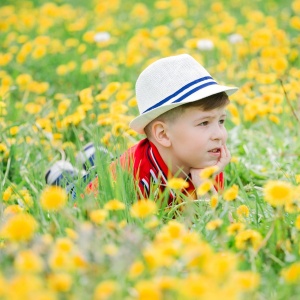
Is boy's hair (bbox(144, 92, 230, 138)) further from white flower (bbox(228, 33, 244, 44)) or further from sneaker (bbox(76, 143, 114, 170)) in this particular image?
white flower (bbox(228, 33, 244, 44))

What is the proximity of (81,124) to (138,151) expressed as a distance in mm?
704

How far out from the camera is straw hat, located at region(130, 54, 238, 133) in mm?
2799

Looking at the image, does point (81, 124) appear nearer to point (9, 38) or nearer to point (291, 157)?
point (291, 157)

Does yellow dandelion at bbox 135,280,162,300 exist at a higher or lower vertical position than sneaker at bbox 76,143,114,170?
higher

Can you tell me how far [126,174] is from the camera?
2584 millimetres

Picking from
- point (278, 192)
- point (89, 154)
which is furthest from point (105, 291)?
point (89, 154)

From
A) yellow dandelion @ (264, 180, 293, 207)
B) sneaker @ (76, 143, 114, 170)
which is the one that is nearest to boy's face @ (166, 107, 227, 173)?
sneaker @ (76, 143, 114, 170)

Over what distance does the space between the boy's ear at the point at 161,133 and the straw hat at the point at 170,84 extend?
34 millimetres

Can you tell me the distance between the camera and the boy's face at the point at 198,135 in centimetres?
278

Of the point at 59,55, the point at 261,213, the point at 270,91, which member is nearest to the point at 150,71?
the point at 261,213

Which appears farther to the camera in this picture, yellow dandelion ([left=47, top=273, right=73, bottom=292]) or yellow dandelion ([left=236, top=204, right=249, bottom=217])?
yellow dandelion ([left=236, top=204, right=249, bottom=217])

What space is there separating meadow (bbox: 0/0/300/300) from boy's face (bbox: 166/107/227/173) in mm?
157

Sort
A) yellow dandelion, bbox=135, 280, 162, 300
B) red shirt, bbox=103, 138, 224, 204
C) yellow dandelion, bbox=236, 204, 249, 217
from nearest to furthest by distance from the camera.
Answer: yellow dandelion, bbox=135, 280, 162, 300
yellow dandelion, bbox=236, 204, 249, 217
red shirt, bbox=103, 138, 224, 204

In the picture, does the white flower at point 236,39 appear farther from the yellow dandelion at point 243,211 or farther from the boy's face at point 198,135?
the yellow dandelion at point 243,211
